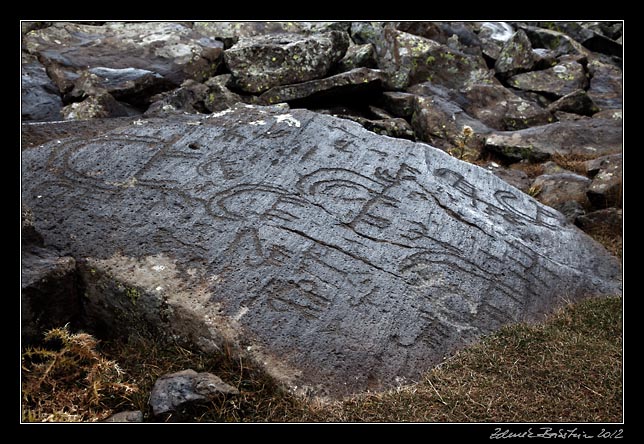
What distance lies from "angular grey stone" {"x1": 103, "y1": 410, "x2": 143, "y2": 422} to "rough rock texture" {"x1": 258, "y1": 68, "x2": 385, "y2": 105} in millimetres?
5844

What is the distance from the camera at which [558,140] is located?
916cm

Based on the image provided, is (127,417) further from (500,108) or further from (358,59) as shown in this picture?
(500,108)

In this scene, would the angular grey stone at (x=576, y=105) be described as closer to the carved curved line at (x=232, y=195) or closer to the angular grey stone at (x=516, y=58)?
the angular grey stone at (x=516, y=58)

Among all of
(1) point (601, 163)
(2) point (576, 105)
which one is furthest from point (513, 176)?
(2) point (576, 105)

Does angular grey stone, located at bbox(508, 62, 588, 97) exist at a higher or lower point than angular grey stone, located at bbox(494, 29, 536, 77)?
lower

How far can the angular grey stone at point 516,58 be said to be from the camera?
11734 millimetres

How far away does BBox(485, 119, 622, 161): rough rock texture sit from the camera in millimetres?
9008

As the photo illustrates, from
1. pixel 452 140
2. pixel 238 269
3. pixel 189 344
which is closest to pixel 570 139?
pixel 452 140

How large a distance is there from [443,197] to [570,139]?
Result: 13.3ft

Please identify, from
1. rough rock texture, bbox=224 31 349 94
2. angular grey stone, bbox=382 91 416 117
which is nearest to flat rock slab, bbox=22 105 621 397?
rough rock texture, bbox=224 31 349 94

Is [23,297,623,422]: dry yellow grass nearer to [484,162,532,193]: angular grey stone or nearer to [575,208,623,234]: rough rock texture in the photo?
[575,208,623,234]: rough rock texture

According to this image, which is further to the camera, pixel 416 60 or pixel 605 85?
pixel 605 85

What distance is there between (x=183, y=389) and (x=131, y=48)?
7.19 m
